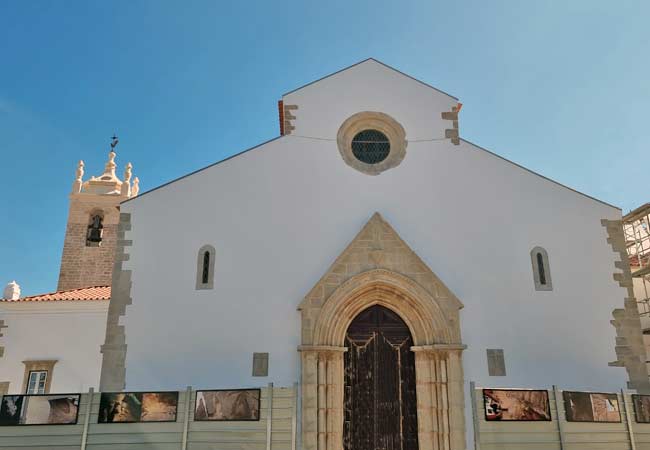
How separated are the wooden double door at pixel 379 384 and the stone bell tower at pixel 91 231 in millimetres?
15509

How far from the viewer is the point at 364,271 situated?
11508 millimetres

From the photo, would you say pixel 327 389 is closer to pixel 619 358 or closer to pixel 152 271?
pixel 152 271

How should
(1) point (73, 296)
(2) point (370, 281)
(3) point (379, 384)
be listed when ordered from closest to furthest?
1. (3) point (379, 384)
2. (2) point (370, 281)
3. (1) point (73, 296)

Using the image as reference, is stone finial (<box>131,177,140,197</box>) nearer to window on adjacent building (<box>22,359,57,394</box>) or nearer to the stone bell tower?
the stone bell tower

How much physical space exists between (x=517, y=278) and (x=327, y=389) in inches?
180

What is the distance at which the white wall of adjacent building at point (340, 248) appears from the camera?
1120 cm

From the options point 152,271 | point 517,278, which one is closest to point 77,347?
point 152,271

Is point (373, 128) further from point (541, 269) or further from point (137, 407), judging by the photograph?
point (137, 407)

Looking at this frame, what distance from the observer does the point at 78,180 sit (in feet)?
87.9

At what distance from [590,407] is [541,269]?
9.95 feet

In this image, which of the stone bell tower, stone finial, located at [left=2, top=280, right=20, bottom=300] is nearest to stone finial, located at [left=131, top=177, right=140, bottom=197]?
the stone bell tower

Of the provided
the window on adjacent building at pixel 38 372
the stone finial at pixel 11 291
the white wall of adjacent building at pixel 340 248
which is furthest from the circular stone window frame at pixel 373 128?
the stone finial at pixel 11 291

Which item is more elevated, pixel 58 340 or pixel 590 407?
pixel 58 340

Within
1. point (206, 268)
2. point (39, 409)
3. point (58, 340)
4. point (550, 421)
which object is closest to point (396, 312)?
point (550, 421)
